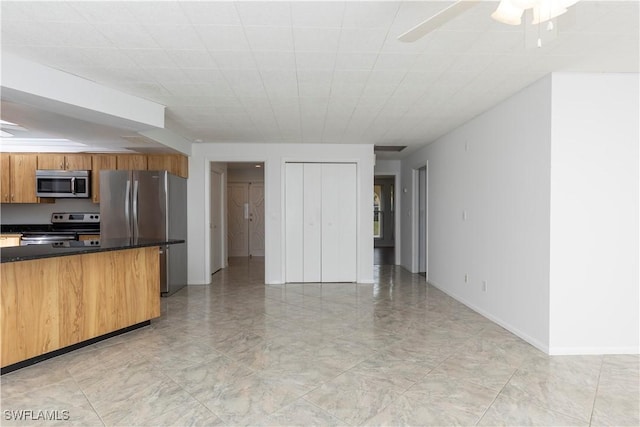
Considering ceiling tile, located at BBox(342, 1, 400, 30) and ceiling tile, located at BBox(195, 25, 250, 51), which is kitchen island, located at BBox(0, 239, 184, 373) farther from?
ceiling tile, located at BBox(342, 1, 400, 30)

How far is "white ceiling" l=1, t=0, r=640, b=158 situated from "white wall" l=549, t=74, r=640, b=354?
0.79 feet

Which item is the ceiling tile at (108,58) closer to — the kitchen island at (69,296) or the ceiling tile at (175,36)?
the ceiling tile at (175,36)

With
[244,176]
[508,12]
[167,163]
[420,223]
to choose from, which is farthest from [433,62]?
[244,176]

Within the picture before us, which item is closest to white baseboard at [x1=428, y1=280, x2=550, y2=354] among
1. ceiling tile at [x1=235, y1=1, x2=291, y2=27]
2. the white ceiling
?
the white ceiling

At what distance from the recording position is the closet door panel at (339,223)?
5773 mm

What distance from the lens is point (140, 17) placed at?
6.48 ft

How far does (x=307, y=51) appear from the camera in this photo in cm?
240

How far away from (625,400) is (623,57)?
7.64ft

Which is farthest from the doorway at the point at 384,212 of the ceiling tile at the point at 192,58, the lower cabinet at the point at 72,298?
the ceiling tile at the point at 192,58

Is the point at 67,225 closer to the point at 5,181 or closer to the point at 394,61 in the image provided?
the point at 5,181

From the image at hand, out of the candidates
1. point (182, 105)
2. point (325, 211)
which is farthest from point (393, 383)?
point (325, 211)

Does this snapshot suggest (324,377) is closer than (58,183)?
Yes

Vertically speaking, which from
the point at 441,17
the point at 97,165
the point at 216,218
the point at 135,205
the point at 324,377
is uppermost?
the point at 441,17

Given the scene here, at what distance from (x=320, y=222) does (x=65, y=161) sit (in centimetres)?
404
